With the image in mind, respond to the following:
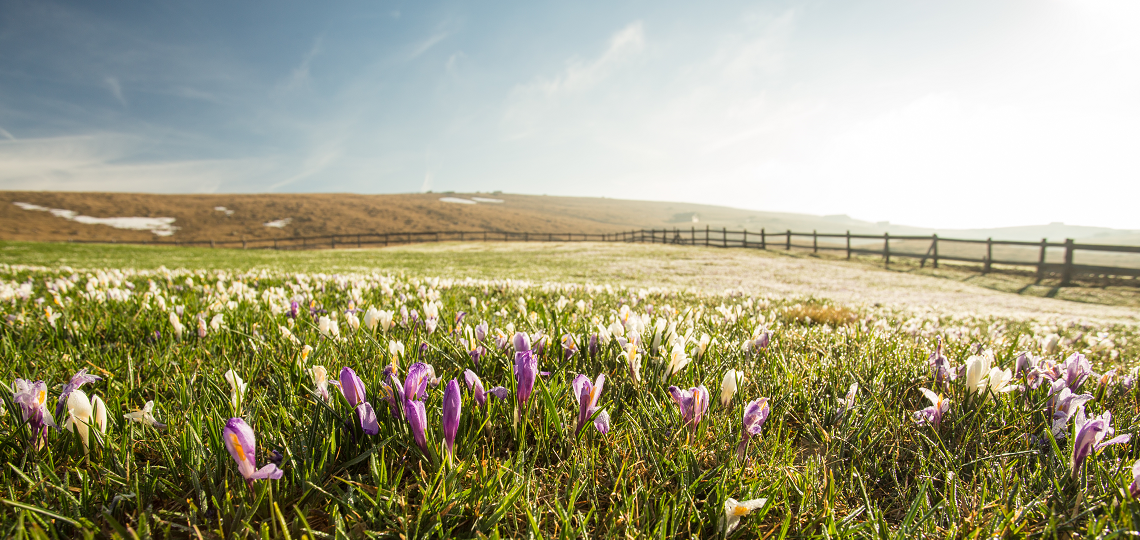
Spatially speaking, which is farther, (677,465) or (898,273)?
(898,273)

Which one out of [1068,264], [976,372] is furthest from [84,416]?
[1068,264]

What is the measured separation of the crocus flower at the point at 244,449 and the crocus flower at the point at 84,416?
610mm

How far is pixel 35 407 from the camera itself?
51.5 inches

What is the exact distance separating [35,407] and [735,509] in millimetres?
2079

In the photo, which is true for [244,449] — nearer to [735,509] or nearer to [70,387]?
[70,387]

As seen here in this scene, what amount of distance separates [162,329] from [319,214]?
97.3m

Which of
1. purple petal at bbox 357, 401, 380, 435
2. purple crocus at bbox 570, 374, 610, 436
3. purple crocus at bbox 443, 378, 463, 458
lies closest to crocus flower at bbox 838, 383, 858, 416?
purple crocus at bbox 570, 374, 610, 436

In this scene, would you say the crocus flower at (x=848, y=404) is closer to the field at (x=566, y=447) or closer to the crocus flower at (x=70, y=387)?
the field at (x=566, y=447)

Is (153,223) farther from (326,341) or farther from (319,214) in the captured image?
(326,341)

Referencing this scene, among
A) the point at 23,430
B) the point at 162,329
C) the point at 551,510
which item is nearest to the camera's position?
the point at 551,510

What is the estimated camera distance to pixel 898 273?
2211 centimetres

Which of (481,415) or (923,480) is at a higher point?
(481,415)

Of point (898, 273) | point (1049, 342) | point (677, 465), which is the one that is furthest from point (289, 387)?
point (898, 273)

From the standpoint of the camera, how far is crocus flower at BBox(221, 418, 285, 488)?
1000mm
